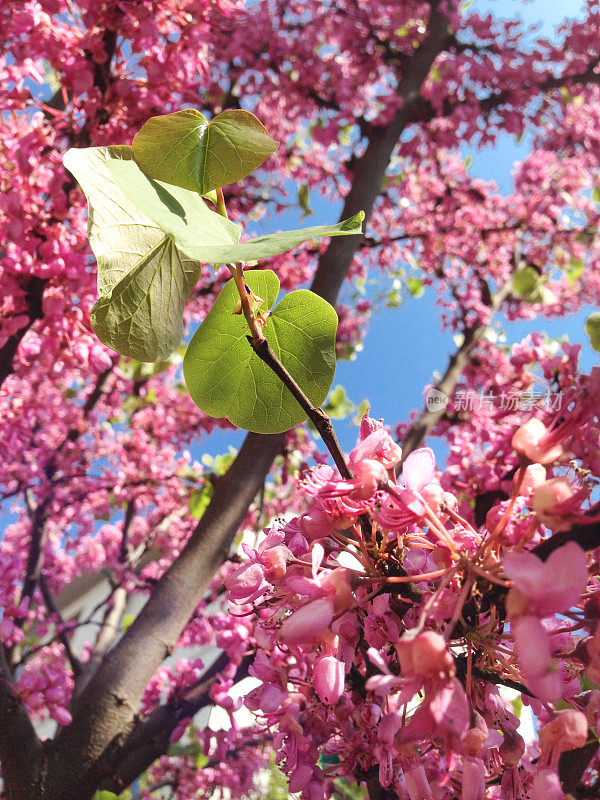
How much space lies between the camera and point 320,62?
301cm

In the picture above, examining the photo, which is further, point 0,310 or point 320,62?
point 320,62

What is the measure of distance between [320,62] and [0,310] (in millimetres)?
2494

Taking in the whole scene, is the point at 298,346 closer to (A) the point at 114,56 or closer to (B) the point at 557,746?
(B) the point at 557,746

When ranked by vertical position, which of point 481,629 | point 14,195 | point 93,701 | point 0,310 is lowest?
point 93,701

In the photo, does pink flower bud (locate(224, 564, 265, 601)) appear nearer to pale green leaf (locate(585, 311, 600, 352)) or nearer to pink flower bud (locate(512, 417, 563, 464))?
pink flower bud (locate(512, 417, 563, 464))

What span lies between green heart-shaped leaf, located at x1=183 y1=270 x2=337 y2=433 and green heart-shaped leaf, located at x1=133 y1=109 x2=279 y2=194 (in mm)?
125

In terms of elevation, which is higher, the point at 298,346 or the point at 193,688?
the point at 298,346

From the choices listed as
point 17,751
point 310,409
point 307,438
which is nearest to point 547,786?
point 310,409

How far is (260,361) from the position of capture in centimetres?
65

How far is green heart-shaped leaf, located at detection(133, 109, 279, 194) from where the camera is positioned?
556 mm

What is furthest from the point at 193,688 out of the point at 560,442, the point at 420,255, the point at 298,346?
the point at 420,255

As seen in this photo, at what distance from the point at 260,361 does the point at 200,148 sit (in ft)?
0.81

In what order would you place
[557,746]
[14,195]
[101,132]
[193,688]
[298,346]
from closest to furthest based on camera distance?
[557,746] → [298,346] → [14,195] → [101,132] → [193,688]

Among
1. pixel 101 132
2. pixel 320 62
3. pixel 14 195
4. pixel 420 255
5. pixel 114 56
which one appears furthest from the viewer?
pixel 420 255
